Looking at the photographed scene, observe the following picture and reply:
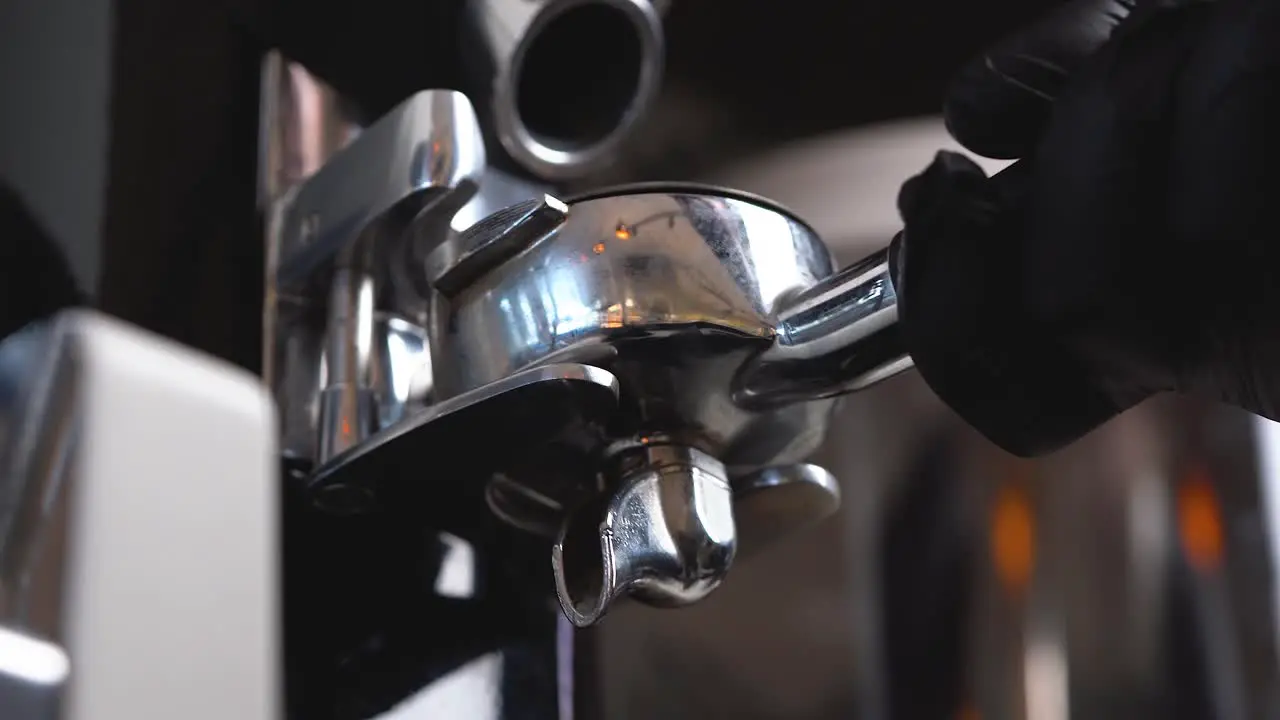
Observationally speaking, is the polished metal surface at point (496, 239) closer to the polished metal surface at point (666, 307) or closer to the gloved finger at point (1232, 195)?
the polished metal surface at point (666, 307)

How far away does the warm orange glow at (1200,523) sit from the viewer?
0.73 metres

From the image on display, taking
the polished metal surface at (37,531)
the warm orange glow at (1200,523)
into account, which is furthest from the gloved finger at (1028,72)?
the warm orange glow at (1200,523)

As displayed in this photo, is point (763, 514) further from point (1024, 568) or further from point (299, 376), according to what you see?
point (1024, 568)

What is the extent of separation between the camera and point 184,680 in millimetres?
184

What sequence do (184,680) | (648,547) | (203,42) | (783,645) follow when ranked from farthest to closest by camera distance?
1. (783,645)
2. (203,42)
3. (648,547)
4. (184,680)

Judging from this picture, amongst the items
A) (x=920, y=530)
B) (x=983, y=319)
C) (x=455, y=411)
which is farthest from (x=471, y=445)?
(x=920, y=530)

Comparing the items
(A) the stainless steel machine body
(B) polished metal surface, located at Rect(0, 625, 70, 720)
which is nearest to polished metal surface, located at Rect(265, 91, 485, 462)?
(A) the stainless steel machine body

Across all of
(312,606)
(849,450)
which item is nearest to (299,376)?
(312,606)

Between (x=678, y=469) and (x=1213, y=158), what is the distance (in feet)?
0.51

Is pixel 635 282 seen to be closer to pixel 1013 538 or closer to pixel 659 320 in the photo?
pixel 659 320

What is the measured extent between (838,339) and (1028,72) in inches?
3.1

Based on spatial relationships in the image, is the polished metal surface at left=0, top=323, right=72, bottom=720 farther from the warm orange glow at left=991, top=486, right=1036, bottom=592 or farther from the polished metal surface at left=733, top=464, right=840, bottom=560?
A: the warm orange glow at left=991, top=486, right=1036, bottom=592

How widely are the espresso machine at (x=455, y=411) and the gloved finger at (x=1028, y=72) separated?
1.6 inches

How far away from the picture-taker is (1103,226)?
0.87 ft
